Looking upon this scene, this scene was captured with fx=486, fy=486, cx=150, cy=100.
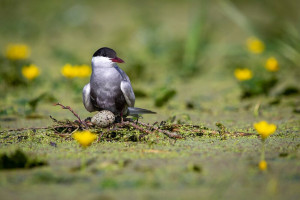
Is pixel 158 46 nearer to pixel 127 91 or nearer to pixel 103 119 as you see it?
pixel 127 91

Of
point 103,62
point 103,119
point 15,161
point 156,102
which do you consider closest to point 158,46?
point 156,102

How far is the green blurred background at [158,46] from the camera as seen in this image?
5402mm

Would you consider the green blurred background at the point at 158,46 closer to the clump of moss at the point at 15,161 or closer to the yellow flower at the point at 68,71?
the yellow flower at the point at 68,71

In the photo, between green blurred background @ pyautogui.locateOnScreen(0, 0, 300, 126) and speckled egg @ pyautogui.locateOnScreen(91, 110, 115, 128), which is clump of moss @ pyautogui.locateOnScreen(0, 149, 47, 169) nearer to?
speckled egg @ pyautogui.locateOnScreen(91, 110, 115, 128)

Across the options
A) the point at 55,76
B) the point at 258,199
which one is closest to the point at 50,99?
the point at 55,76

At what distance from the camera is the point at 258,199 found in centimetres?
220

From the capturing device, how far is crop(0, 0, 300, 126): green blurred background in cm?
540

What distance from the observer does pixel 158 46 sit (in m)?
8.38

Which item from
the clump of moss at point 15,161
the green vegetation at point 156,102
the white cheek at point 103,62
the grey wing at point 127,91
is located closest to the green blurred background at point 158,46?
the green vegetation at point 156,102

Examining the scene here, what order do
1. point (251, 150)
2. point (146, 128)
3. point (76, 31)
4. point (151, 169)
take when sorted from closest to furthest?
point (151, 169)
point (251, 150)
point (146, 128)
point (76, 31)

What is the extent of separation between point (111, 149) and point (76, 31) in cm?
691

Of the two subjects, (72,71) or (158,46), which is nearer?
(72,71)

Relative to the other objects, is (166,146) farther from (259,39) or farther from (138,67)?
(259,39)

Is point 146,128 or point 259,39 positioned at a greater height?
point 259,39
